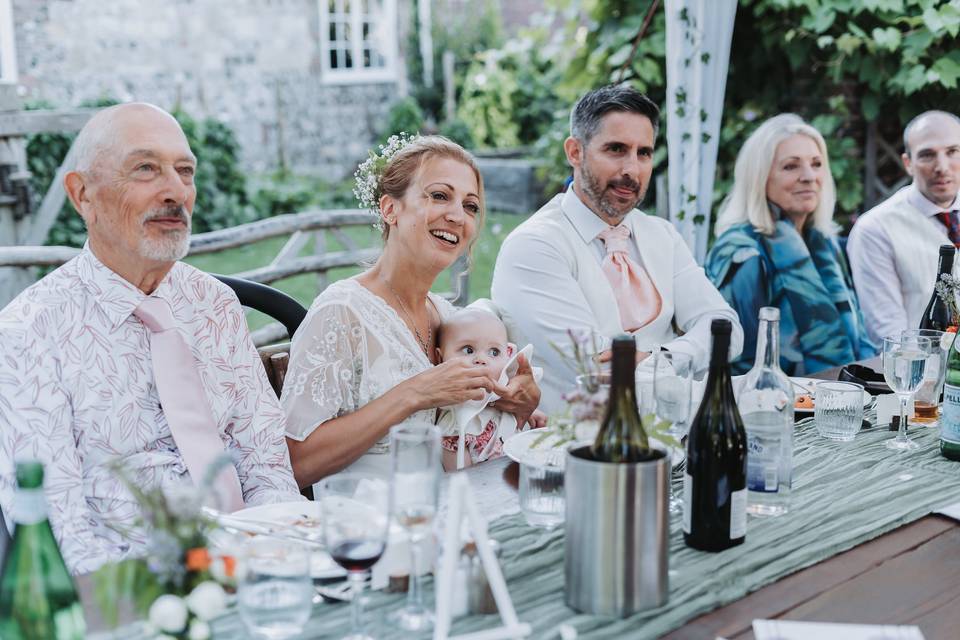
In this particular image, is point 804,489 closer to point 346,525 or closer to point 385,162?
point 346,525

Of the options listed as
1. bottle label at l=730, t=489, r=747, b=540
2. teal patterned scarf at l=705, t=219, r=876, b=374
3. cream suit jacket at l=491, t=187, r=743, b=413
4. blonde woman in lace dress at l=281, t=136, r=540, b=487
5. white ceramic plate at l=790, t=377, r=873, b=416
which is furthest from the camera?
teal patterned scarf at l=705, t=219, r=876, b=374

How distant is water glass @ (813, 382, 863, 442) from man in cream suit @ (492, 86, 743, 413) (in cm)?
73

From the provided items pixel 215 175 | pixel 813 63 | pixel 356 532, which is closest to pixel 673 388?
pixel 356 532

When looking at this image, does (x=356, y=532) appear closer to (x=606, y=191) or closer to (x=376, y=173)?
(x=376, y=173)

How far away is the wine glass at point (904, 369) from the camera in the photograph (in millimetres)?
2102

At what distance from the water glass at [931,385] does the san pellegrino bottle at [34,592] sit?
1859mm

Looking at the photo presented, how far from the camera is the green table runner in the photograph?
1341 millimetres

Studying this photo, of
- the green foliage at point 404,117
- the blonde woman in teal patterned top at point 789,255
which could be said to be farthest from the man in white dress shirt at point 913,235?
the green foliage at point 404,117

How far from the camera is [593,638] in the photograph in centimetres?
130

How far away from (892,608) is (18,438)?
58.3 inches

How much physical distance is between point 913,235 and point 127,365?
3165mm

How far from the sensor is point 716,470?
153cm

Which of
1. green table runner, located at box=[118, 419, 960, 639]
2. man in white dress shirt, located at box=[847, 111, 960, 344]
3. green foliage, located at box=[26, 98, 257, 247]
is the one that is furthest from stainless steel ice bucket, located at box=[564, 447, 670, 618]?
green foliage, located at box=[26, 98, 257, 247]

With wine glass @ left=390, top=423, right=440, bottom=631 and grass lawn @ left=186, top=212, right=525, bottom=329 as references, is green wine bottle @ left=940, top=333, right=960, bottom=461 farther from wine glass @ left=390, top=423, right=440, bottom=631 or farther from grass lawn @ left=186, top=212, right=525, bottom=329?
grass lawn @ left=186, top=212, right=525, bottom=329
